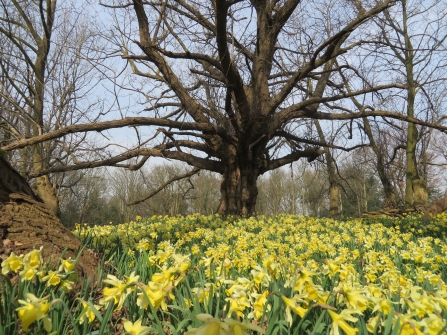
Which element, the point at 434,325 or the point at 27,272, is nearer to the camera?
the point at 434,325

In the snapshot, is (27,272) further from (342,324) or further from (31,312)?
(342,324)

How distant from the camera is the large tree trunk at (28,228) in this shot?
2143 mm

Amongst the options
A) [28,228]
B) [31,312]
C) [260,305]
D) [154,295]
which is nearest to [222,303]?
[260,305]

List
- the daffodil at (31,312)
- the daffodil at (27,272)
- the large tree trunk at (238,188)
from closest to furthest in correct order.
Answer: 1. the daffodil at (31,312)
2. the daffodil at (27,272)
3. the large tree trunk at (238,188)

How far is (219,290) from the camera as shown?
159 centimetres

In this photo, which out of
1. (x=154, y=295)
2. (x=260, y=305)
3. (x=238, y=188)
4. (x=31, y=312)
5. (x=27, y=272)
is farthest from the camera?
(x=238, y=188)

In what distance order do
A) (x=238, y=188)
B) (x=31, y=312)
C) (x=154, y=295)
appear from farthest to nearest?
(x=238, y=188) < (x=154, y=295) < (x=31, y=312)

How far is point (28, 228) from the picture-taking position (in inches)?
90.8

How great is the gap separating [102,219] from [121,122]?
2024 centimetres

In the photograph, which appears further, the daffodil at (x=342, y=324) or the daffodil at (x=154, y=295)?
the daffodil at (x=154, y=295)

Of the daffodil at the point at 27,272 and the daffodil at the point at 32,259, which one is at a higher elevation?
the daffodil at the point at 32,259

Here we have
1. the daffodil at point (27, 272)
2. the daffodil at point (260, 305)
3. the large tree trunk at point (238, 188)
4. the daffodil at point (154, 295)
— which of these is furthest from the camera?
the large tree trunk at point (238, 188)

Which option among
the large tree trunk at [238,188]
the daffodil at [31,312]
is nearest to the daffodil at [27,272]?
the daffodil at [31,312]

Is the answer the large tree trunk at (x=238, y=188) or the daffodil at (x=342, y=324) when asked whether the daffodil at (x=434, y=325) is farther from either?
the large tree trunk at (x=238, y=188)
